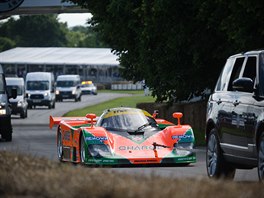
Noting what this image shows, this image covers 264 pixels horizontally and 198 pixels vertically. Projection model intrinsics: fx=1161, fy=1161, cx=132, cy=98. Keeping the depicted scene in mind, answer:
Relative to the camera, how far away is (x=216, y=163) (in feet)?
54.1

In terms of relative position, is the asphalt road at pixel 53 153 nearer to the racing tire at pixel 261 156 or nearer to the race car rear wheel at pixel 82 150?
the race car rear wheel at pixel 82 150

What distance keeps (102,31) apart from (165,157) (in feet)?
56.4

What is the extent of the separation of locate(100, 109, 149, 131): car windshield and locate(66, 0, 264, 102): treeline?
7779 mm

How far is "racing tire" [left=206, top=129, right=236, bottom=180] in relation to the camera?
646 inches

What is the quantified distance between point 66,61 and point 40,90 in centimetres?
6534

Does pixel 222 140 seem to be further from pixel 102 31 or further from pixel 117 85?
pixel 117 85

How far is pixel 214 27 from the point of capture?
30.0 meters

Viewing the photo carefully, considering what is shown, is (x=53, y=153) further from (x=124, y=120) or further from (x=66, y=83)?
(x=66, y=83)

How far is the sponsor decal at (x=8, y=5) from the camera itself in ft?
51.5

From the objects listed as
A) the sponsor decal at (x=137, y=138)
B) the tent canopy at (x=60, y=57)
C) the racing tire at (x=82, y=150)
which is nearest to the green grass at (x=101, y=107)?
the racing tire at (x=82, y=150)

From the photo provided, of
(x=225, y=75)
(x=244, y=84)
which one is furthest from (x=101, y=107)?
(x=244, y=84)

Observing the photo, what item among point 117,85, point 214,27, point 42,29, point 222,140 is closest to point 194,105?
point 214,27

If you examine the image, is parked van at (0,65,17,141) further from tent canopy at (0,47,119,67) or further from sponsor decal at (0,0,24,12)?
tent canopy at (0,47,119,67)

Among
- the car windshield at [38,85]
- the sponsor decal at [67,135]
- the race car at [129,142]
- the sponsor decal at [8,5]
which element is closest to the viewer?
the sponsor decal at [8,5]
